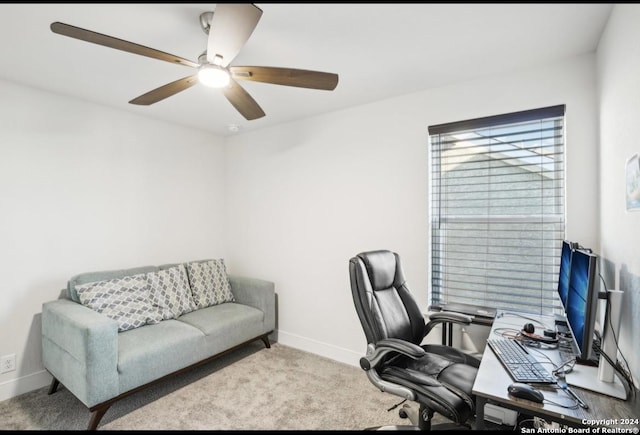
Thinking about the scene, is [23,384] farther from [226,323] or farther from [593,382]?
[593,382]

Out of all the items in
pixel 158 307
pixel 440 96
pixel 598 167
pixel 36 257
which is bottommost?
pixel 158 307

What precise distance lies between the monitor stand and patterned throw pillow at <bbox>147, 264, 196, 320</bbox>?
9.39ft

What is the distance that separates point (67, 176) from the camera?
272 centimetres

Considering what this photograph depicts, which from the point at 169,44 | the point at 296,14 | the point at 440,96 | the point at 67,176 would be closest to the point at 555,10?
the point at 440,96

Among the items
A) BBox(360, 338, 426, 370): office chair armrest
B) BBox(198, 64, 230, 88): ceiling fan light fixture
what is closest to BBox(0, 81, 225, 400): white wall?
BBox(198, 64, 230, 88): ceiling fan light fixture

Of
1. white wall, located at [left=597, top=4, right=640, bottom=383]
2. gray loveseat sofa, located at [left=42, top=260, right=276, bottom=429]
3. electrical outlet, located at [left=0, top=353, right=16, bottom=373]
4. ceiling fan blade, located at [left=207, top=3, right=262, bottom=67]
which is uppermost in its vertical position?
ceiling fan blade, located at [left=207, top=3, right=262, bottom=67]

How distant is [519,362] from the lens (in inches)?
56.3

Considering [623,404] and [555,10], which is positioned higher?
[555,10]

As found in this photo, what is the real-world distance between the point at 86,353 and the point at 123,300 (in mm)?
657

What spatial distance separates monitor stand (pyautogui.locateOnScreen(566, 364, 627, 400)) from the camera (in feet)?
4.01

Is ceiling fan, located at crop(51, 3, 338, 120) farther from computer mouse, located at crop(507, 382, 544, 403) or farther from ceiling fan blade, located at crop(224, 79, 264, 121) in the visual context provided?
computer mouse, located at crop(507, 382, 544, 403)

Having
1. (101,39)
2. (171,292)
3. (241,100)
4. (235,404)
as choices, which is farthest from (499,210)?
(171,292)

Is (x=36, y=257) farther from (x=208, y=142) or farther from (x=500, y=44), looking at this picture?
(x=500, y=44)

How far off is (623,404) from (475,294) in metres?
1.30
